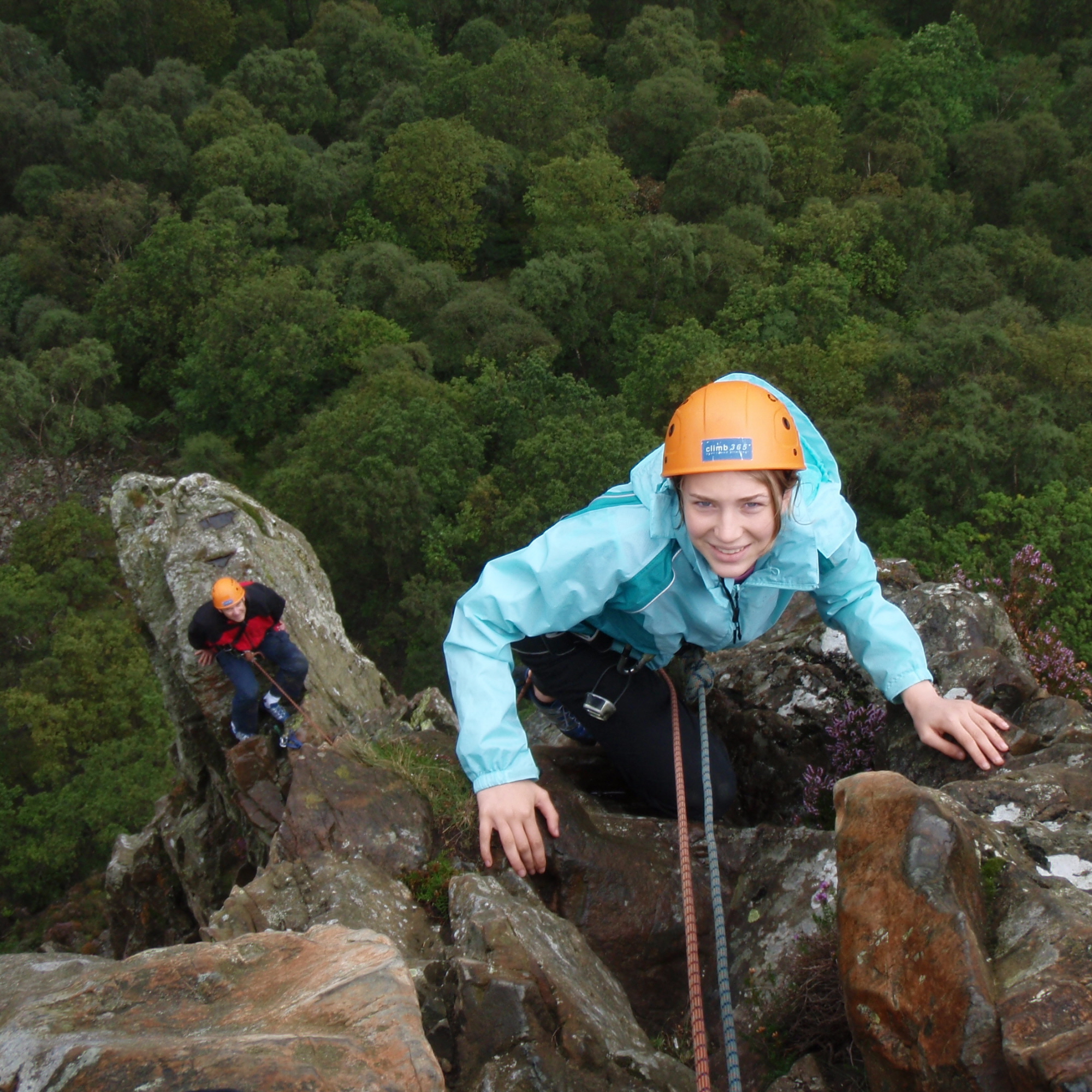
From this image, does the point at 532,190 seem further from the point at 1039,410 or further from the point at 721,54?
the point at 1039,410

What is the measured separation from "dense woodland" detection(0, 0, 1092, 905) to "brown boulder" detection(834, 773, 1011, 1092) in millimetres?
16027

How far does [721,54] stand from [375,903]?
60839 mm

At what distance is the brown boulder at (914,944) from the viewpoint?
255 cm

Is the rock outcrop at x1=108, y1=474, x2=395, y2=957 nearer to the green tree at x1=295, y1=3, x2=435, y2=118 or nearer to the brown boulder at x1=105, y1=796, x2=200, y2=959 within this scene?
the brown boulder at x1=105, y1=796, x2=200, y2=959

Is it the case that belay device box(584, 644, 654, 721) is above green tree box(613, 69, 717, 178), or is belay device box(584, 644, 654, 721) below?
below

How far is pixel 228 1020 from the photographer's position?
2779mm

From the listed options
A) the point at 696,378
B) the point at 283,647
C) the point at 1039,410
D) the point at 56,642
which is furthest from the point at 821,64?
the point at 283,647

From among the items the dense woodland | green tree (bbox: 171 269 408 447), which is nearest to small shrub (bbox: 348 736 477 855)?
the dense woodland

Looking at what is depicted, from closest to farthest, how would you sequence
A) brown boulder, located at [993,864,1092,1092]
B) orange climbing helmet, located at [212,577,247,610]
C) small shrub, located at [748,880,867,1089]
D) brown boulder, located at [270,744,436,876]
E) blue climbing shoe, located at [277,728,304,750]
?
1. brown boulder, located at [993,864,1092,1092]
2. small shrub, located at [748,880,867,1089]
3. brown boulder, located at [270,744,436,876]
4. blue climbing shoe, located at [277,728,304,750]
5. orange climbing helmet, located at [212,577,247,610]

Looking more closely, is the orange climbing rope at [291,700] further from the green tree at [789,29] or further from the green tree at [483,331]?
the green tree at [789,29]

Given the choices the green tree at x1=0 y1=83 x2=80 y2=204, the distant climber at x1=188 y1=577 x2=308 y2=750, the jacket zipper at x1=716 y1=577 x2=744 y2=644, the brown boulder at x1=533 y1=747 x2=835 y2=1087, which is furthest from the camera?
the green tree at x1=0 y1=83 x2=80 y2=204

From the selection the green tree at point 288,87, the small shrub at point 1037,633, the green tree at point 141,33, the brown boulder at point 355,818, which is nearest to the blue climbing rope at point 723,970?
the brown boulder at point 355,818

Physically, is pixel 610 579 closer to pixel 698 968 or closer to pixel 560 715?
pixel 698 968

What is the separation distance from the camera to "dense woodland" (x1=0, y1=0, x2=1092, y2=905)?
90.0 feet
